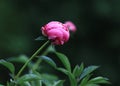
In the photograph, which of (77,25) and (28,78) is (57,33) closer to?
(28,78)

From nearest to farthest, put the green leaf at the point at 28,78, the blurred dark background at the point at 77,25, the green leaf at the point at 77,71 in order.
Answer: the green leaf at the point at 28,78
the green leaf at the point at 77,71
the blurred dark background at the point at 77,25

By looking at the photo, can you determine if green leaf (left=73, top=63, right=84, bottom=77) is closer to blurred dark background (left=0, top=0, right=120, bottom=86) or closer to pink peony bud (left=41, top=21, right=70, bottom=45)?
pink peony bud (left=41, top=21, right=70, bottom=45)

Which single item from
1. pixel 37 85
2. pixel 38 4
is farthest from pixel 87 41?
pixel 37 85

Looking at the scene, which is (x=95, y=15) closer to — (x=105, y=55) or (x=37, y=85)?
(x=105, y=55)

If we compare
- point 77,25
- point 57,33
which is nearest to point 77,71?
point 57,33

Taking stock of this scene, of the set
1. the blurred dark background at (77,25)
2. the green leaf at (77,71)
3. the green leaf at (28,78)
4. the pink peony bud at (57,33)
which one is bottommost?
the green leaf at (28,78)

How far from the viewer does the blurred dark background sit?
22.0 ft

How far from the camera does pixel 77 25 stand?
282 inches

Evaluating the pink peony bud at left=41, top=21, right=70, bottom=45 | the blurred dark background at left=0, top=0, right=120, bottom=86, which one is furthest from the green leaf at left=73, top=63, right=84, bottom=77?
the blurred dark background at left=0, top=0, right=120, bottom=86

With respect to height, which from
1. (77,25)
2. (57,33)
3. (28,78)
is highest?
(77,25)

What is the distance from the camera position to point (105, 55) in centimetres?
736

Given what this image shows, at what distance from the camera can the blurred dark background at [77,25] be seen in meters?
6.71

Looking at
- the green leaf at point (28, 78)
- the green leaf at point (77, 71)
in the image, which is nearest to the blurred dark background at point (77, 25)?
the green leaf at point (77, 71)

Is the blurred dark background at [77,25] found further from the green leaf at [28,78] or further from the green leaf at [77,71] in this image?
the green leaf at [28,78]
